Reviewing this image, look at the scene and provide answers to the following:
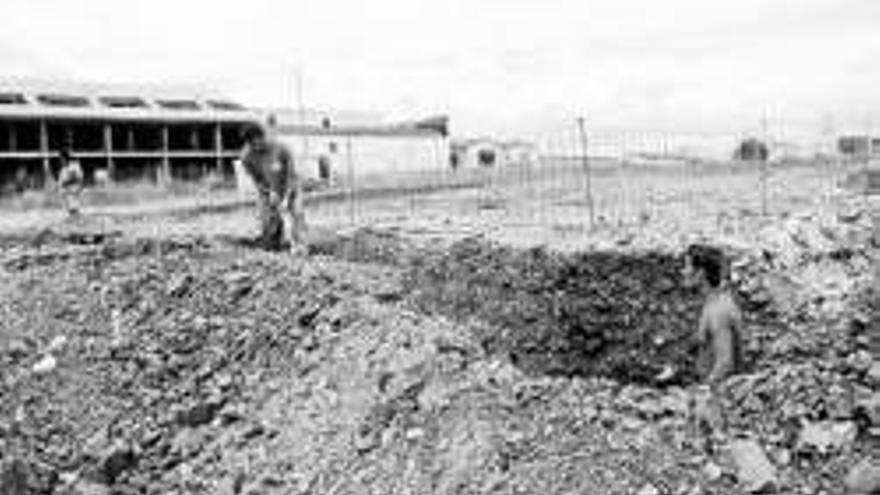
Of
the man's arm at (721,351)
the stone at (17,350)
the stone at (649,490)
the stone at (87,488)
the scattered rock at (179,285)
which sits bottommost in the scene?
the stone at (87,488)

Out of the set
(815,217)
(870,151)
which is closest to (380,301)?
(815,217)

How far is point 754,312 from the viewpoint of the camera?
10594 mm

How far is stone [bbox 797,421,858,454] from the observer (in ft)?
24.2

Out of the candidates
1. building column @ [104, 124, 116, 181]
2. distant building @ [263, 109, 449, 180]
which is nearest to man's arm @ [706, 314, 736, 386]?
distant building @ [263, 109, 449, 180]

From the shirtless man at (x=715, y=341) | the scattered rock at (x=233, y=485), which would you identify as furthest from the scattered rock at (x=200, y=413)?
the shirtless man at (x=715, y=341)

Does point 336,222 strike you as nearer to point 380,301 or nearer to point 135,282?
point 135,282

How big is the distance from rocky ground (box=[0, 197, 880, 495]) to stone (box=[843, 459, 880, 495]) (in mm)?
10

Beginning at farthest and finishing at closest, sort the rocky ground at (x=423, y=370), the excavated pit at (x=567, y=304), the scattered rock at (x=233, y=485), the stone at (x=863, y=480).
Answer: the excavated pit at (x=567, y=304) → the scattered rock at (x=233, y=485) → the rocky ground at (x=423, y=370) → the stone at (x=863, y=480)

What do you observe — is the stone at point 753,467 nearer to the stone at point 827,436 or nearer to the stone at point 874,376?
the stone at point 827,436

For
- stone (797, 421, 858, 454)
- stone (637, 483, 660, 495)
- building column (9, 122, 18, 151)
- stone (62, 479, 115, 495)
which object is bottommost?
stone (62, 479, 115, 495)

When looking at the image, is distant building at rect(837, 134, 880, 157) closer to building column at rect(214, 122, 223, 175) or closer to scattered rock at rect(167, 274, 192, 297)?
scattered rock at rect(167, 274, 192, 297)

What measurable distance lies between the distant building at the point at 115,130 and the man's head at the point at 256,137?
53.8 feet

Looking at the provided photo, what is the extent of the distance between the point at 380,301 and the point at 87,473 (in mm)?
2279

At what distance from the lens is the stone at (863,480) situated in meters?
6.99
